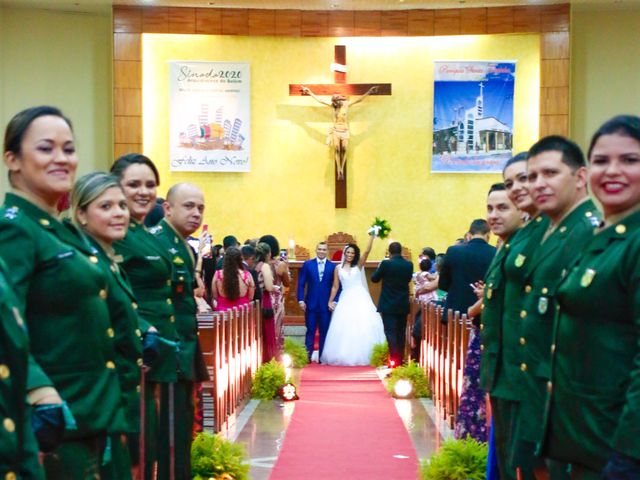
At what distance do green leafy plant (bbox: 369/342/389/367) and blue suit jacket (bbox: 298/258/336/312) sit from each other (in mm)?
1142

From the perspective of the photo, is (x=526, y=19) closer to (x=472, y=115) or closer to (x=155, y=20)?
(x=472, y=115)

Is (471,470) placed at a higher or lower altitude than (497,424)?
lower

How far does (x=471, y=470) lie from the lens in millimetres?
6473

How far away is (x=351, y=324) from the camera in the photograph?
1464cm

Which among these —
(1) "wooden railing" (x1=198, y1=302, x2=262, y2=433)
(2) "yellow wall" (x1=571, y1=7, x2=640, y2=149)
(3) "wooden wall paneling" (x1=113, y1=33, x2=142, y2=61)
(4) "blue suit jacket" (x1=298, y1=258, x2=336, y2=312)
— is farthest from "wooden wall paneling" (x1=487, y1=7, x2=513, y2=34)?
(1) "wooden railing" (x1=198, y1=302, x2=262, y2=433)

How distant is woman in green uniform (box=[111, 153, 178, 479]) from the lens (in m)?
4.98

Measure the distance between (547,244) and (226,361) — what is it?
563 cm

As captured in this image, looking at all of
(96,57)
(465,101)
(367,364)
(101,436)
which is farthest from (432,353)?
(96,57)

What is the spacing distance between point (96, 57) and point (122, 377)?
53.2 feet

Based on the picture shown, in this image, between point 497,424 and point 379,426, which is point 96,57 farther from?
→ point 497,424

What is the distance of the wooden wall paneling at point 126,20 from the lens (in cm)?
1848

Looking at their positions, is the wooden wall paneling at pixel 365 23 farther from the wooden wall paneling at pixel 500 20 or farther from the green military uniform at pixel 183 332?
the green military uniform at pixel 183 332

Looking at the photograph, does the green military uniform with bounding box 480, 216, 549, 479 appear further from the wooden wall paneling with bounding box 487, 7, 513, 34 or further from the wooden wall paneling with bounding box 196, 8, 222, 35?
the wooden wall paneling with bounding box 196, 8, 222, 35

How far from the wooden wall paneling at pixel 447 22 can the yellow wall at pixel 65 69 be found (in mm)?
6178
